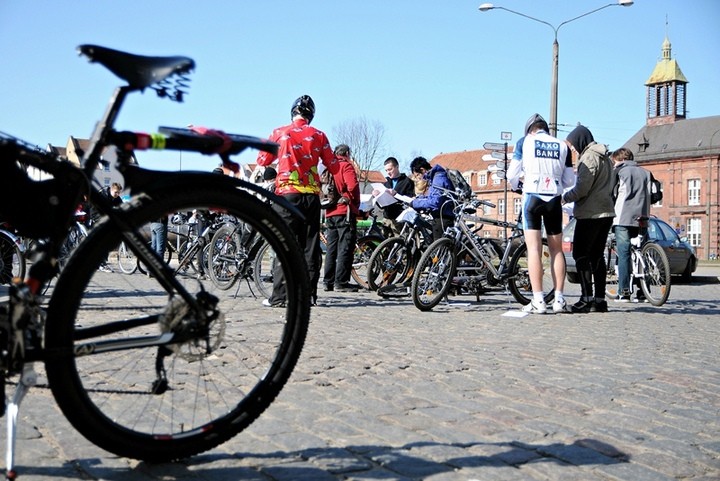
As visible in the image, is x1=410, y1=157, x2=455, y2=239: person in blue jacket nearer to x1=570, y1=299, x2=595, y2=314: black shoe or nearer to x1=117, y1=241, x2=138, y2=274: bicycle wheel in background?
x1=570, y1=299, x2=595, y2=314: black shoe

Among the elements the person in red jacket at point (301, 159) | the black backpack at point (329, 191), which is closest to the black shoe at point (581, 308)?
the person in red jacket at point (301, 159)

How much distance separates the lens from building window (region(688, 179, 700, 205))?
303ft

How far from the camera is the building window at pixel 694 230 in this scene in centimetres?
9188

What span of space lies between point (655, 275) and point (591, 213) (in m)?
1.93

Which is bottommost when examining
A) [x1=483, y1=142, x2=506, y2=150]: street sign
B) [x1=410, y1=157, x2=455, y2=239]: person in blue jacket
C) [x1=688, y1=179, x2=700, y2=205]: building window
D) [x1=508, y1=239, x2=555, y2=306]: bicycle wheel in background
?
[x1=508, y1=239, x2=555, y2=306]: bicycle wheel in background

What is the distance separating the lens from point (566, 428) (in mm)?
3623

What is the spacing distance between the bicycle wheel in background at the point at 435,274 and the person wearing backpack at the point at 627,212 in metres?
3.33

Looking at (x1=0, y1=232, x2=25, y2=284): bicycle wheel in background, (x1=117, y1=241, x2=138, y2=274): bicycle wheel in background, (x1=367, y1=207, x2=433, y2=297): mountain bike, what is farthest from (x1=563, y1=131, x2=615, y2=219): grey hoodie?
(x1=117, y1=241, x2=138, y2=274): bicycle wheel in background

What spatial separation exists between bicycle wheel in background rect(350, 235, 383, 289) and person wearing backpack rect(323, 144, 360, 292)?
43 cm

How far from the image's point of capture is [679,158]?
312 feet

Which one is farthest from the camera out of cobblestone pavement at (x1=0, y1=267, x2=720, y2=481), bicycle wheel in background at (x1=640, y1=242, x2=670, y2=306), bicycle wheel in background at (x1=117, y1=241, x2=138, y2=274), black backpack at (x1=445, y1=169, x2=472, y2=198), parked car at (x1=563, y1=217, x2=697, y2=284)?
parked car at (x1=563, y1=217, x2=697, y2=284)

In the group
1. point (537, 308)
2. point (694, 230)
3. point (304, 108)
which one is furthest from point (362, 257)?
point (694, 230)

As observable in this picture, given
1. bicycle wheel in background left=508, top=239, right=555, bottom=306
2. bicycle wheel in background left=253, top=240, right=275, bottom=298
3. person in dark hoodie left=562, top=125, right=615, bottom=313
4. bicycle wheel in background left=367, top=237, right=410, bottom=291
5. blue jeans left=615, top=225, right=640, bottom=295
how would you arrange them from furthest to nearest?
blue jeans left=615, top=225, right=640, bottom=295 → bicycle wheel in background left=367, top=237, right=410, bottom=291 → bicycle wheel in background left=508, top=239, right=555, bottom=306 → person in dark hoodie left=562, top=125, right=615, bottom=313 → bicycle wheel in background left=253, top=240, right=275, bottom=298

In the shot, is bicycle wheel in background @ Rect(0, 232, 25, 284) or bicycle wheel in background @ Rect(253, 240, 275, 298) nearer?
bicycle wheel in background @ Rect(253, 240, 275, 298)
